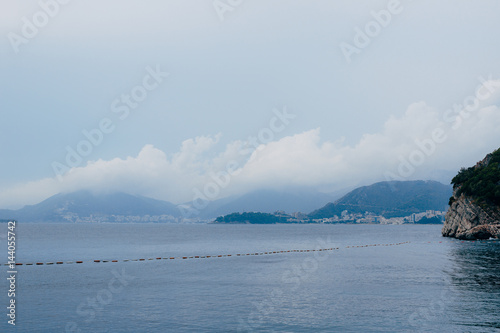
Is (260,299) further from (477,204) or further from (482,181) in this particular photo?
(482,181)

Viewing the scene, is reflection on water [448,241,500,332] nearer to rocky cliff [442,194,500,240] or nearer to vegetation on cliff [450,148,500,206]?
rocky cliff [442,194,500,240]

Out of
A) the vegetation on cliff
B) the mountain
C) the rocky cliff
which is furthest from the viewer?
the vegetation on cliff

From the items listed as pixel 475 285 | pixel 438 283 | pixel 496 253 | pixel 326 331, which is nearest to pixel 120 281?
pixel 326 331

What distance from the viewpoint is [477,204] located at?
153m

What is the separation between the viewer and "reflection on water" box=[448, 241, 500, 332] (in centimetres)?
3816

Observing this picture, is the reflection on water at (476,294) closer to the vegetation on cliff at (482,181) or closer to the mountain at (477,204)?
the mountain at (477,204)

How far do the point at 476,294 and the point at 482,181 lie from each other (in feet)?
407

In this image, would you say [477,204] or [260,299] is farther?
[477,204]

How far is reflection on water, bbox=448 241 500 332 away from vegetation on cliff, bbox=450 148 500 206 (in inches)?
2951

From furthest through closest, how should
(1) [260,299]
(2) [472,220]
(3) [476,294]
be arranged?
(2) [472,220] → (3) [476,294] → (1) [260,299]

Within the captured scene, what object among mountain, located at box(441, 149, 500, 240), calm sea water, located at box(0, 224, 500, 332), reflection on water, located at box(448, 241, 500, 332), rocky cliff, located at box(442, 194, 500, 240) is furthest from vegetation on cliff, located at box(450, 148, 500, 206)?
calm sea water, located at box(0, 224, 500, 332)

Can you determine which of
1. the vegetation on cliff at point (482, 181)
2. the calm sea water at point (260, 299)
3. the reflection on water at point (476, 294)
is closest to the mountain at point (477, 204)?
the vegetation on cliff at point (482, 181)

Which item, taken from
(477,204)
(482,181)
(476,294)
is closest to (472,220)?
(477,204)

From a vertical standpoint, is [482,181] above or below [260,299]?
above
